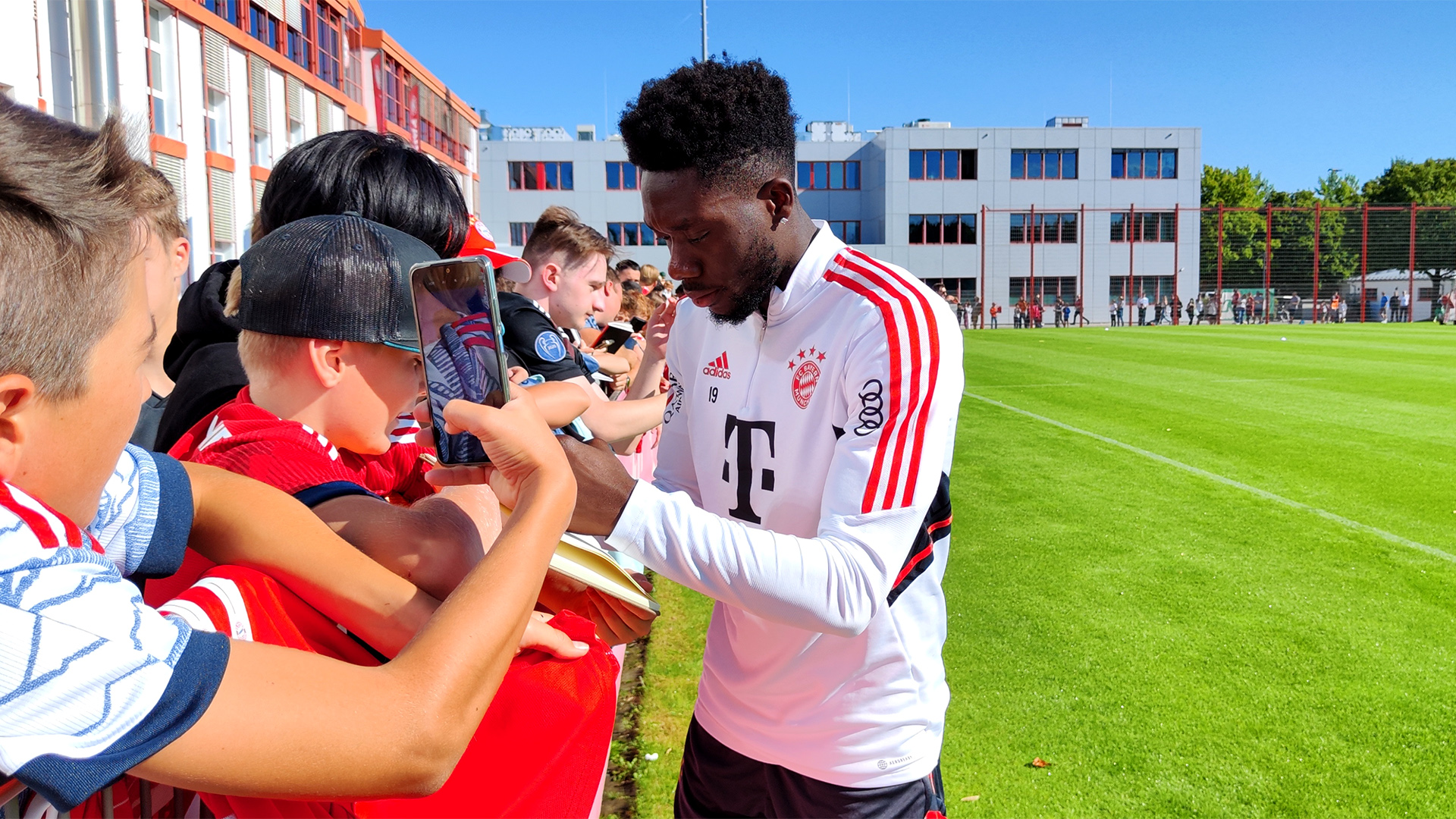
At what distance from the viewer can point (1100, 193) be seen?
51.6 metres

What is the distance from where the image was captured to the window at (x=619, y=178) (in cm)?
5470

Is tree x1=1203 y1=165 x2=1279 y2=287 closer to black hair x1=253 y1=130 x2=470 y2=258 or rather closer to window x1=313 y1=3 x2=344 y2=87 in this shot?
window x1=313 y1=3 x2=344 y2=87

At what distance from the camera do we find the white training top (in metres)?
1.65

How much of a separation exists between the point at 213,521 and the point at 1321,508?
8352mm

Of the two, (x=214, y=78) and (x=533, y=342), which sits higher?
(x=214, y=78)

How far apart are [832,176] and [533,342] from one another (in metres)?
54.6

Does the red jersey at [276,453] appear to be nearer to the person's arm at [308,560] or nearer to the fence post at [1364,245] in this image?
the person's arm at [308,560]

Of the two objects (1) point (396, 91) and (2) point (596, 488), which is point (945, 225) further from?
(2) point (596, 488)

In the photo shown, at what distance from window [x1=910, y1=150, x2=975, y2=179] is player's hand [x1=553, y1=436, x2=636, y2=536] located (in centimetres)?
5256

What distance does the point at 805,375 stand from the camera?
6.38ft

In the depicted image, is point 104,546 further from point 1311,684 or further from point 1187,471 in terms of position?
point 1187,471

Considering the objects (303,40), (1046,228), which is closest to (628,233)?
(1046,228)

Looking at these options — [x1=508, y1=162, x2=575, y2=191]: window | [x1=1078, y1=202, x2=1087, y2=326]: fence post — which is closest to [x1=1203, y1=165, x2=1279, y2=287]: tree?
[x1=1078, y1=202, x2=1087, y2=326]: fence post

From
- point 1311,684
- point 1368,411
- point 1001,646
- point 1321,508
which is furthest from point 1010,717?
point 1368,411
